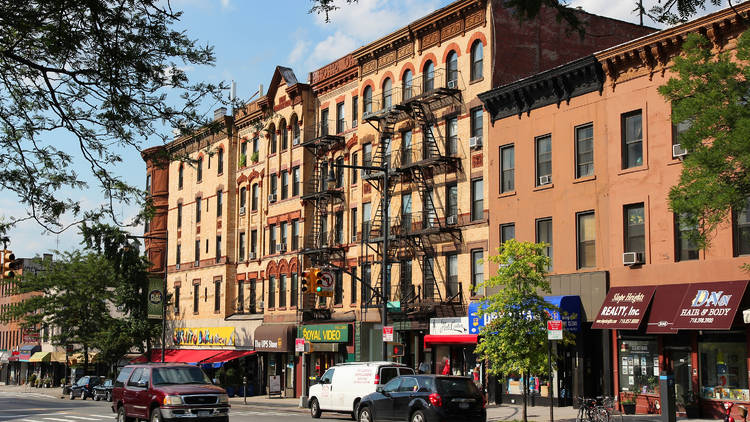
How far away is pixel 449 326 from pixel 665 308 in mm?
11782

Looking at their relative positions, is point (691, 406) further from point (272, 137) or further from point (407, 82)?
point (272, 137)

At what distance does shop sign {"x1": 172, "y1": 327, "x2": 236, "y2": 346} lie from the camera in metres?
60.1

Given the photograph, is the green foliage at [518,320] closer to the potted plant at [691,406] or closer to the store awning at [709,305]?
the store awning at [709,305]

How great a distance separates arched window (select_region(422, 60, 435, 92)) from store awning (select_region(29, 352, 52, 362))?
65.0 metres

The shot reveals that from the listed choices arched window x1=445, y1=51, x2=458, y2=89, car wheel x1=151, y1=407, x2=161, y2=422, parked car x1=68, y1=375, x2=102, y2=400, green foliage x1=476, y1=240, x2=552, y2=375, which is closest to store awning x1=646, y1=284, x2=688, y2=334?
green foliage x1=476, y1=240, x2=552, y2=375

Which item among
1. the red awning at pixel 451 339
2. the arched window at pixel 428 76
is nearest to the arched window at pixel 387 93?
the arched window at pixel 428 76

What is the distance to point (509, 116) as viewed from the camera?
3741cm

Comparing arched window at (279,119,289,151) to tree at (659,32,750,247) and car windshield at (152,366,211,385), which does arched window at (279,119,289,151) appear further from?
tree at (659,32,750,247)

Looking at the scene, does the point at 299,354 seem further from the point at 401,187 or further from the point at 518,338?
the point at 518,338

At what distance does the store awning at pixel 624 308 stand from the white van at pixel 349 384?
279 inches

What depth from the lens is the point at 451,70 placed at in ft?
136

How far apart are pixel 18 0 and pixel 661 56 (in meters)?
24.0

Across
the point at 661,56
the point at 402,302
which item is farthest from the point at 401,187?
the point at 661,56

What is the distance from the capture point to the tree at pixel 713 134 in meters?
20.3
